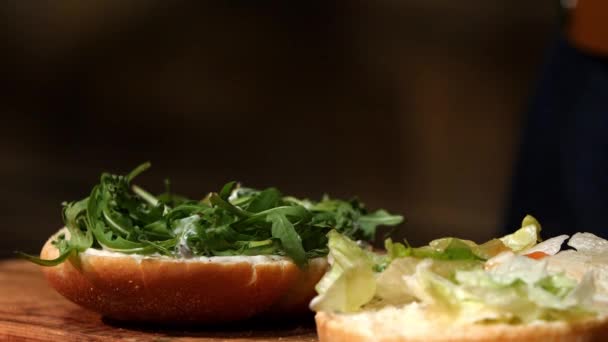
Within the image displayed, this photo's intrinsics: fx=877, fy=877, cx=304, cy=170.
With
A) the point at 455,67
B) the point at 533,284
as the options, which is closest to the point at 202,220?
the point at 533,284

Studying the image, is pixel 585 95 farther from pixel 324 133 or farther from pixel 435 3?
pixel 324 133

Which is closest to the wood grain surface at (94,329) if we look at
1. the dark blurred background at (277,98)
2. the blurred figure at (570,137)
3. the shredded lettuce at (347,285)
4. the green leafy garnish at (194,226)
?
the green leafy garnish at (194,226)

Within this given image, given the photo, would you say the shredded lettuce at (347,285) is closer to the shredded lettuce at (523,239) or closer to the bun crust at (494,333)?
the bun crust at (494,333)

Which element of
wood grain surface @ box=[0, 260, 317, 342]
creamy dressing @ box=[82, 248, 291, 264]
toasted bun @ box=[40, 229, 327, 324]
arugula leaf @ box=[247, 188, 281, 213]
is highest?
arugula leaf @ box=[247, 188, 281, 213]

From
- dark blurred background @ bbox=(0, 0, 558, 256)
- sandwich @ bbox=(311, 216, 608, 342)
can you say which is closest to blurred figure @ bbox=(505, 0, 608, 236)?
sandwich @ bbox=(311, 216, 608, 342)

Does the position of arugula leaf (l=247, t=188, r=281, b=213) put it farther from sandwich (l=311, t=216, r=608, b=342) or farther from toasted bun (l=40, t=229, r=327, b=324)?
sandwich (l=311, t=216, r=608, b=342)

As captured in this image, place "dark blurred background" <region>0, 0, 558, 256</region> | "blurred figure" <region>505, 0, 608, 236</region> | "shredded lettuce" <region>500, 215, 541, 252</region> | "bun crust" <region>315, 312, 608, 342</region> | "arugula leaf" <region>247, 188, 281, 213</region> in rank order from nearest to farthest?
"bun crust" <region>315, 312, 608, 342</region>
"shredded lettuce" <region>500, 215, 541, 252</region>
"arugula leaf" <region>247, 188, 281, 213</region>
"blurred figure" <region>505, 0, 608, 236</region>
"dark blurred background" <region>0, 0, 558, 256</region>

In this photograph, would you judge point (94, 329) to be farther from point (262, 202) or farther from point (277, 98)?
point (277, 98)
